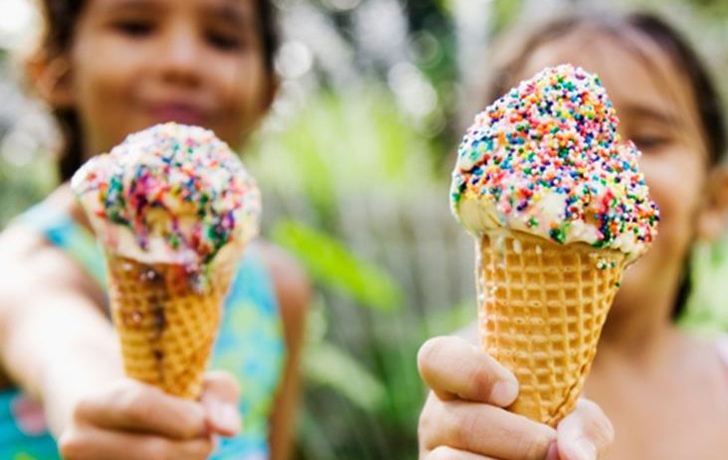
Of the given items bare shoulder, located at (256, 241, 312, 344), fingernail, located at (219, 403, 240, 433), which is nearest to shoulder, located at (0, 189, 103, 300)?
fingernail, located at (219, 403, 240, 433)

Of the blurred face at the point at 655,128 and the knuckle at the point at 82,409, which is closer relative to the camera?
the knuckle at the point at 82,409

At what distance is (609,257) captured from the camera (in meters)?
1.05

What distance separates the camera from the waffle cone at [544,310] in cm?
105

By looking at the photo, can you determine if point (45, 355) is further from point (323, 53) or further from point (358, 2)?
point (358, 2)

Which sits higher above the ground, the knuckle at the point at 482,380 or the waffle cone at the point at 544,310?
the waffle cone at the point at 544,310

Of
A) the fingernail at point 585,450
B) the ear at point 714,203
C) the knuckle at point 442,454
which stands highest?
the ear at point 714,203

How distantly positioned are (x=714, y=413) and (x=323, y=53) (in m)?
6.76

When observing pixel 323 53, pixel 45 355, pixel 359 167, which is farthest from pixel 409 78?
pixel 45 355

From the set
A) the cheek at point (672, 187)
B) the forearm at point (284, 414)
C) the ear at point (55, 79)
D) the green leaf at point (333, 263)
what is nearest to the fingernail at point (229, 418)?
the cheek at point (672, 187)

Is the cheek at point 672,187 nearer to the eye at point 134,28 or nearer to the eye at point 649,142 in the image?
the eye at point 649,142

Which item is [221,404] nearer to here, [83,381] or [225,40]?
[83,381]

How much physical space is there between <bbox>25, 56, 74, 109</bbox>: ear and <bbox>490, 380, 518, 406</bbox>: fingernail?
1.93 metres

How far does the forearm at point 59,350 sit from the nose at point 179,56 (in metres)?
0.68

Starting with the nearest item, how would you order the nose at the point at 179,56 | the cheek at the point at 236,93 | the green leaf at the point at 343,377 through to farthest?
the nose at the point at 179,56 → the cheek at the point at 236,93 → the green leaf at the point at 343,377
